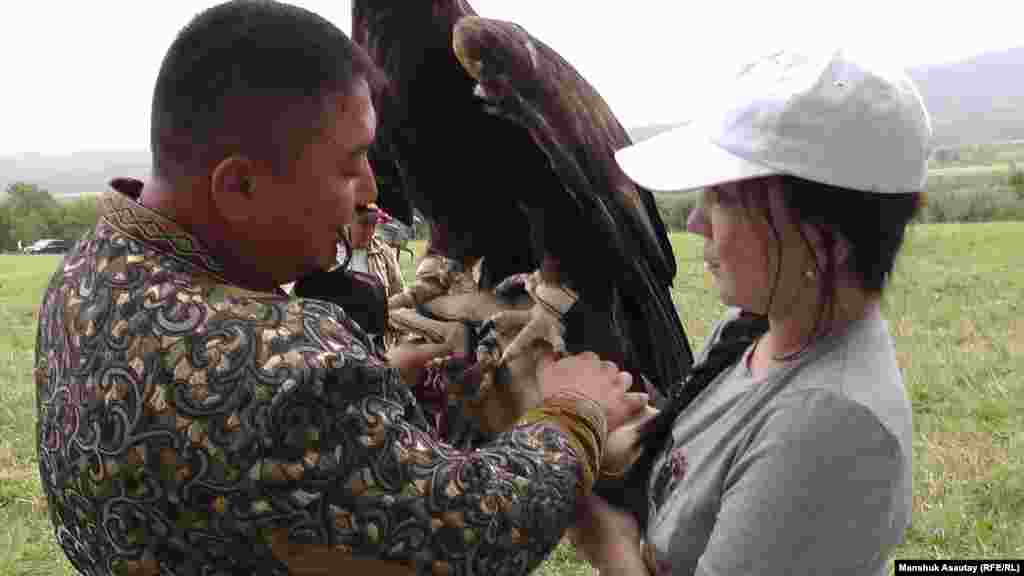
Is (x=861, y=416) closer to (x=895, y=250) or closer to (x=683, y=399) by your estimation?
(x=895, y=250)

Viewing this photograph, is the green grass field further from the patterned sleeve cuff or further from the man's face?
the man's face

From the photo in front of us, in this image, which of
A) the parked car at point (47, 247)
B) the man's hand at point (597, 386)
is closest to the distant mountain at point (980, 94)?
the parked car at point (47, 247)

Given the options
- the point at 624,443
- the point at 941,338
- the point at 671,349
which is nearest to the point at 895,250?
the point at 624,443

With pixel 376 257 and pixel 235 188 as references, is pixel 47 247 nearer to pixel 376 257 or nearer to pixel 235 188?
pixel 376 257

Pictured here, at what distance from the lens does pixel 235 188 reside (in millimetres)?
1123

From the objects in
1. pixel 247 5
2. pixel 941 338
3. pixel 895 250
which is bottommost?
pixel 941 338

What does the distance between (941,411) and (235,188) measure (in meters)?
4.89

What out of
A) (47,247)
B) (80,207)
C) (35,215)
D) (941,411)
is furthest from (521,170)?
(35,215)

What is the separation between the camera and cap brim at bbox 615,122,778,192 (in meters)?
1.15

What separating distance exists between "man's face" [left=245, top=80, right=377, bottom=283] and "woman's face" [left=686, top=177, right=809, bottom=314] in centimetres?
46

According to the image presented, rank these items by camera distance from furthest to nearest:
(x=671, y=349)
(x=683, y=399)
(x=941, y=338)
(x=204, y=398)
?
(x=941, y=338) → (x=671, y=349) → (x=683, y=399) → (x=204, y=398)

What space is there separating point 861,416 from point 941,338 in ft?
21.0

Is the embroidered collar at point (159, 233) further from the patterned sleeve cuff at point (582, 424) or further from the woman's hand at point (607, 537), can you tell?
the woman's hand at point (607, 537)

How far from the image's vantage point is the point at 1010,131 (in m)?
81.6
